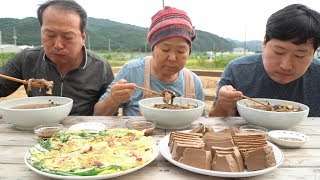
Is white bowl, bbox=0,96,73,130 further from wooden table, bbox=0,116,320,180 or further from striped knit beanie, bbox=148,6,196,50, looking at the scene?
striped knit beanie, bbox=148,6,196,50

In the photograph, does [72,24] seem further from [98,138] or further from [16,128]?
[98,138]

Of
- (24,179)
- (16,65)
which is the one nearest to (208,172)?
(24,179)

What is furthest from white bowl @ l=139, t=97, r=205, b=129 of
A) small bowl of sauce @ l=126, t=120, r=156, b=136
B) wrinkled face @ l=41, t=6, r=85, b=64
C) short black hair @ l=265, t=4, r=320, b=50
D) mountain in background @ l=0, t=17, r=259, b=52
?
mountain in background @ l=0, t=17, r=259, b=52

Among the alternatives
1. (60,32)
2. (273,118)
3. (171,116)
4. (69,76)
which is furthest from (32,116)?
(273,118)

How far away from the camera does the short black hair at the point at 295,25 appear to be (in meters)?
1.99

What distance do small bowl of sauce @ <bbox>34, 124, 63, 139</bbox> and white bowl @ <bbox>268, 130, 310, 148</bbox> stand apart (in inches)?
47.3

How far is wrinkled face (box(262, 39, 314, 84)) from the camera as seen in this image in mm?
2031

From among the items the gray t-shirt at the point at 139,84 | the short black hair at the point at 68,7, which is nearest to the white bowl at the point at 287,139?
the gray t-shirt at the point at 139,84

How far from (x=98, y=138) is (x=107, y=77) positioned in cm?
143

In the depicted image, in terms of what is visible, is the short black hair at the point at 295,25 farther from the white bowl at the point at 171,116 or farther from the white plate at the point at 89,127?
the white plate at the point at 89,127

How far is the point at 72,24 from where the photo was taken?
2.39m

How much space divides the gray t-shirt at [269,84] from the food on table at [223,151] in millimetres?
1118

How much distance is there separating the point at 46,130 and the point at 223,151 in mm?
984

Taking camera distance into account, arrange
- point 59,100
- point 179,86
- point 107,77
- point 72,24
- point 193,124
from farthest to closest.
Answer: point 107,77 → point 179,86 → point 72,24 → point 59,100 → point 193,124
